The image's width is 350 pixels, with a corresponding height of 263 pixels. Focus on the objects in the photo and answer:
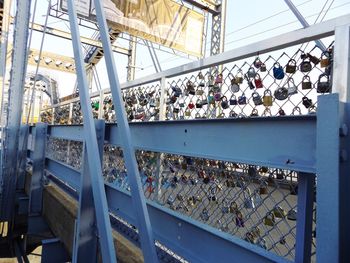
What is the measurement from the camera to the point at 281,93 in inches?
53.7

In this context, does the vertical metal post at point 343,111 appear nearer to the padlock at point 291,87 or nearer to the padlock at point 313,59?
the padlock at point 313,59

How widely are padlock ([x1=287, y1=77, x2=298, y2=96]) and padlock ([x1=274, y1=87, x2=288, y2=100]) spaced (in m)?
0.02

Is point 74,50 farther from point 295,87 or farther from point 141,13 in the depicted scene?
point 141,13

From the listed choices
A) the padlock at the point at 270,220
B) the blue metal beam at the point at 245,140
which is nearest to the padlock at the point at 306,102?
the blue metal beam at the point at 245,140

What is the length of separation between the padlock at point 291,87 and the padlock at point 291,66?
4 cm

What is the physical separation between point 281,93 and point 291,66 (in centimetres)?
13

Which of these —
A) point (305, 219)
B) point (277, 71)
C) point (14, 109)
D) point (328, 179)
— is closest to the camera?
point (328, 179)

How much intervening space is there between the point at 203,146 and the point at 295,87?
0.55 metres

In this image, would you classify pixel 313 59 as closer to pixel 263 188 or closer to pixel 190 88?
pixel 263 188

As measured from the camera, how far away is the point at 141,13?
7.15m

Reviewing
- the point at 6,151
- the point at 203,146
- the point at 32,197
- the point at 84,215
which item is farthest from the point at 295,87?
the point at 6,151

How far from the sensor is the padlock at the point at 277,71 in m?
1.35

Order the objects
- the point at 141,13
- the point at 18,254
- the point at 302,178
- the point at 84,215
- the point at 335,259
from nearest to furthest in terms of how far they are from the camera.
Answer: the point at 335,259 → the point at 302,178 → the point at 84,215 → the point at 18,254 → the point at 141,13

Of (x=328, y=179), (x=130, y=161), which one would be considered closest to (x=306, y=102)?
(x=328, y=179)
